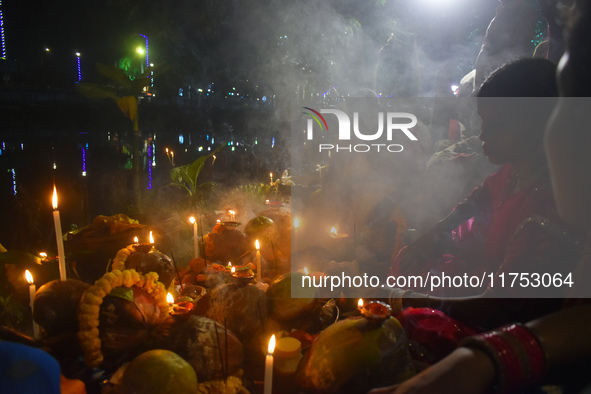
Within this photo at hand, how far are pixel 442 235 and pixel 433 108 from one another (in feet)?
24.2

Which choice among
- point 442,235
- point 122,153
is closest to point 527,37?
point 442,235

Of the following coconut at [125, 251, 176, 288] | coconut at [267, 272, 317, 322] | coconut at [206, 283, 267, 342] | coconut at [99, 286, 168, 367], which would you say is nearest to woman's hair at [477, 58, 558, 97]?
coconut at [267, 272, 317, 322]

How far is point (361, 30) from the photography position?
10430 mm

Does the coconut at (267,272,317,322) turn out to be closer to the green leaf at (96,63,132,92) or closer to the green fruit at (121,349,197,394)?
the green fruit at (121,349,197,394)

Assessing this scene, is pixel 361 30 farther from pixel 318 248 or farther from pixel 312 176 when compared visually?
pixel 318 248

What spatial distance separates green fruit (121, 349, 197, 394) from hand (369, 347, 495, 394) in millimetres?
1338

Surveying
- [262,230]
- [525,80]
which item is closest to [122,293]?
[262,230]

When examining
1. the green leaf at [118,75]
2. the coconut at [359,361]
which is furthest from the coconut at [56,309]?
the green leaf at [118,75]

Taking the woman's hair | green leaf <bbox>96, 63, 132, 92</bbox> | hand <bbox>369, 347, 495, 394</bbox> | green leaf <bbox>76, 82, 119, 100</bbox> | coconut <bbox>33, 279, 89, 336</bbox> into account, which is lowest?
coconut <bbox>33, 279, 89, 336</bbox>

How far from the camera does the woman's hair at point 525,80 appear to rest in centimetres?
217

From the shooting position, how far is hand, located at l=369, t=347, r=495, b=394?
3.52ft

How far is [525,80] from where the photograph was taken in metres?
2.23

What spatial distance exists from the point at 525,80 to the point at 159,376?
2.95 metres

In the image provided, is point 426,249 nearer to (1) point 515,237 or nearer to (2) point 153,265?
(1) point 515,237
